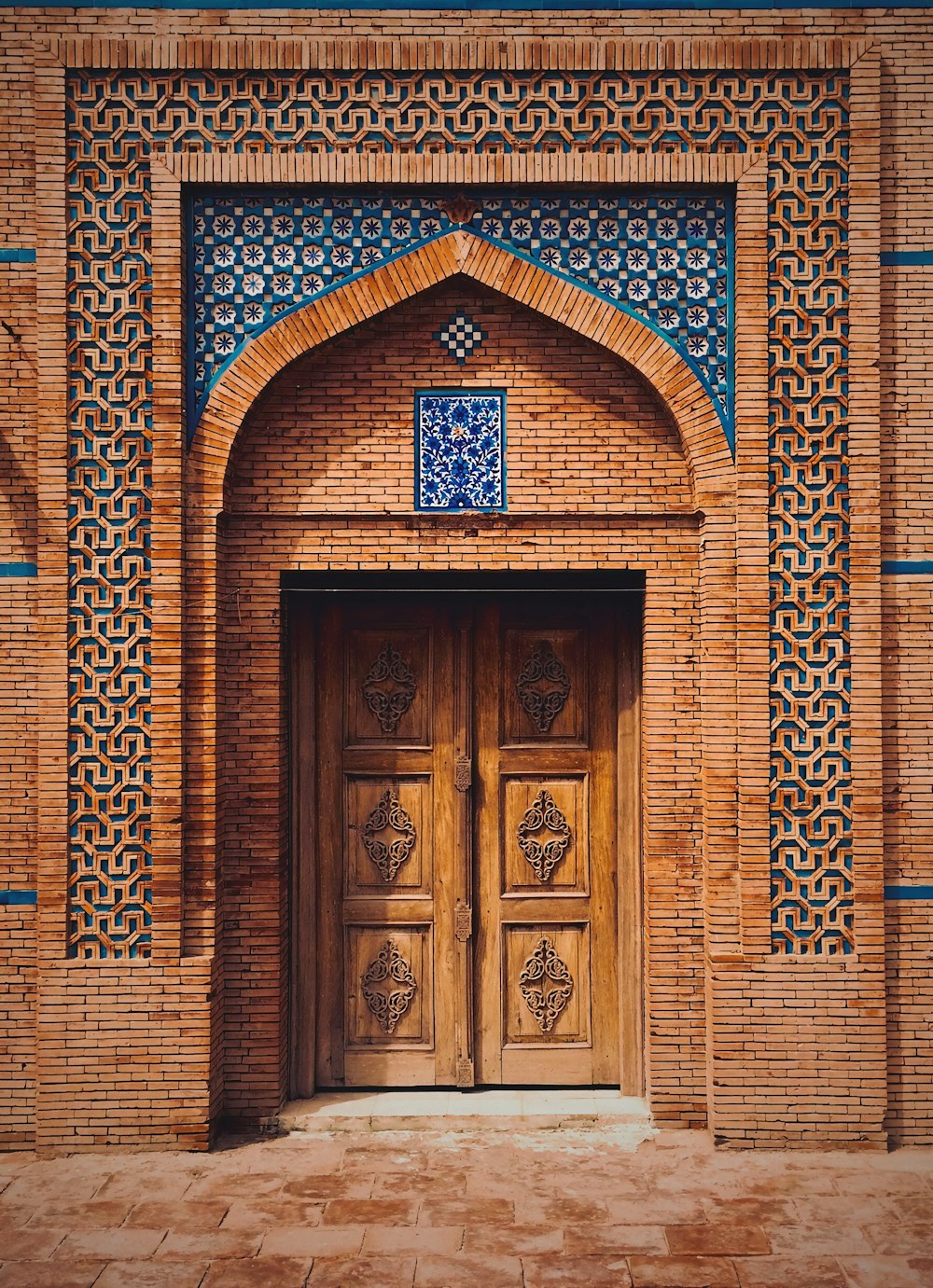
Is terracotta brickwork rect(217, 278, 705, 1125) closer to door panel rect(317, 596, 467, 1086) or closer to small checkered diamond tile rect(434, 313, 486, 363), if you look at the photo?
small checkered diamond tile rect(434, 313, 486, 363)

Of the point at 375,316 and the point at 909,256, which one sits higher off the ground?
the point at 909,256

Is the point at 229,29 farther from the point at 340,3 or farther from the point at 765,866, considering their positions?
the point at 765,866

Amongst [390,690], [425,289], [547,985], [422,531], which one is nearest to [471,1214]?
[547,985]

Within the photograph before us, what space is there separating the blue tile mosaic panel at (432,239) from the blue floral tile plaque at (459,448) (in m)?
0.66

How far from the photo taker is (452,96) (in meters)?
5.03

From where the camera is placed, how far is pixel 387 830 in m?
5.55

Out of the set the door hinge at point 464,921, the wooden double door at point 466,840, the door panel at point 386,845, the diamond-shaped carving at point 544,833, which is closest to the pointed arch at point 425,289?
the wooden double door at point 466,840

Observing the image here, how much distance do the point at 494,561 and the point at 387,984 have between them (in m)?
2.11

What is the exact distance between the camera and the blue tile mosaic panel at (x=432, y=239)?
16.7 ft

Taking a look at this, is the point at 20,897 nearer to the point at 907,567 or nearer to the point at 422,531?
the point at 422,531

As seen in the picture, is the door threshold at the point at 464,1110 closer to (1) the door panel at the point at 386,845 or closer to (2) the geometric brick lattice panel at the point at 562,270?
(1) the door panel at the point at 386,845

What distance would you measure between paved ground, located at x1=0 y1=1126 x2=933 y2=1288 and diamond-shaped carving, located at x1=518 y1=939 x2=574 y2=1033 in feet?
1.81

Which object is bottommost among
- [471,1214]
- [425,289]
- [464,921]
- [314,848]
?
[471,1214]

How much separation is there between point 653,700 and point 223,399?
236 centimetres
